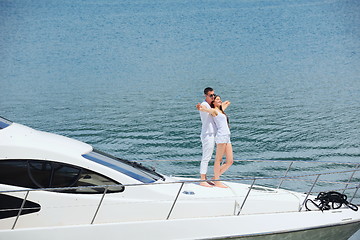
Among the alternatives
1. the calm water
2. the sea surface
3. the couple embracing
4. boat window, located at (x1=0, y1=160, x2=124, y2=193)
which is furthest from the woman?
the calm water

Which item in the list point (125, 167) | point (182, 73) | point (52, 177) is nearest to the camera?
point (52, 177)

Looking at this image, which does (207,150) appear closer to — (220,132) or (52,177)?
(220,132)

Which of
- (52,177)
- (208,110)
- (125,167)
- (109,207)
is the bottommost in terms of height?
(109,207)

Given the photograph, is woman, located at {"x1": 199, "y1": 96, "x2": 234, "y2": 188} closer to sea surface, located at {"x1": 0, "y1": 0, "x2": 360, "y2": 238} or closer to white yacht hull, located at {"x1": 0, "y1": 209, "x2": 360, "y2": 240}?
white yacht hull, located at {"x1": 0, "y1": 209, "x2": 360, "y2": 240}

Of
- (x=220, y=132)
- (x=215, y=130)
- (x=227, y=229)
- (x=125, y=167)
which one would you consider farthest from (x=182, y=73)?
(x=227, y=229)

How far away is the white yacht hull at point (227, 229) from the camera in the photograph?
5.85m

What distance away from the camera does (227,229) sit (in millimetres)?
6105

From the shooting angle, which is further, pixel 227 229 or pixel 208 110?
pixel 208 110

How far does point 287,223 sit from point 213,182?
4.15 feet

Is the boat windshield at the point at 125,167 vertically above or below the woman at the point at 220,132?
below

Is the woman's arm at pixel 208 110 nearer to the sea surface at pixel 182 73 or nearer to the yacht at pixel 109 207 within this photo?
the yacht at pixel 109 207

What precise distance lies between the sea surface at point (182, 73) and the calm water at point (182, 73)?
7cm

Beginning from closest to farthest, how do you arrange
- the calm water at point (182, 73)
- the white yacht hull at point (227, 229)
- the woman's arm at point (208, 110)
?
the white yacht hull at point (227, 229)
the woman's arm at point (208, 110)
the calm water at point (182, 73)

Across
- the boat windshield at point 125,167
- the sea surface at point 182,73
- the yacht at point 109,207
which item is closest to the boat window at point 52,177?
the yacht at point 109,207
